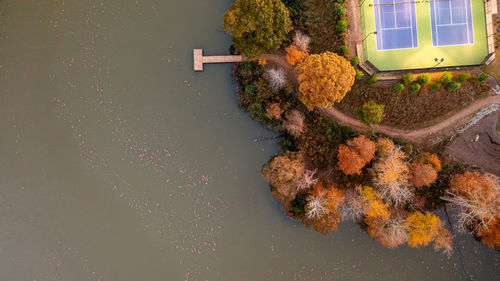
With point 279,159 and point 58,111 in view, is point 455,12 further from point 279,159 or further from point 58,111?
point 58,111

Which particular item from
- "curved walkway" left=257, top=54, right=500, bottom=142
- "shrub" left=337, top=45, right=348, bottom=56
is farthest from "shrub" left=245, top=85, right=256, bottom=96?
"shrub" left=337, top=45, right=348, bottom=56

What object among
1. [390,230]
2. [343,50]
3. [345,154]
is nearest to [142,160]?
[345,154]

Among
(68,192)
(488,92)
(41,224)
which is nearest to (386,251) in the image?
(488,92)

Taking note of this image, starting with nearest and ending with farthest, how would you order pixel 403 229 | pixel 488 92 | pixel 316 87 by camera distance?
pixel 316 87 < pixel 403 229 < pixel 488 92

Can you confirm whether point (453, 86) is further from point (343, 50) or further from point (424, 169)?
point (343, 50)

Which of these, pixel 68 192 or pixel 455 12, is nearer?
pixel 455 12

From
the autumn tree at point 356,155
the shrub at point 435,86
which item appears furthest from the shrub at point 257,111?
the shrub at point 435,86
